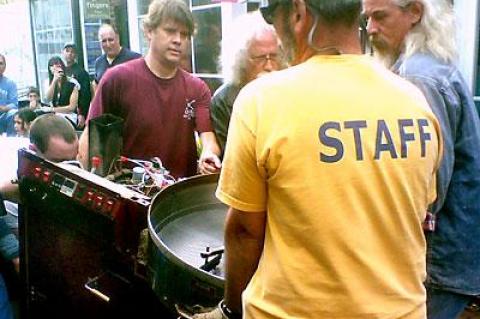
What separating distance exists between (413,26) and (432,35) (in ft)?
0.19

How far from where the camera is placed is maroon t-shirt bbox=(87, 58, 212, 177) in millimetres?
2146


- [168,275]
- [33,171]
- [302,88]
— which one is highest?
[302,88]

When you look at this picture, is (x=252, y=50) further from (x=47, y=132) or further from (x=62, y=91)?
(x=62, y=91)

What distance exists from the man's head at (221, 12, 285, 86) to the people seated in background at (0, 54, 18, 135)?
394 cm

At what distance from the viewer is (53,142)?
1.80m

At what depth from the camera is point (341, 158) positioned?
0.83 meters

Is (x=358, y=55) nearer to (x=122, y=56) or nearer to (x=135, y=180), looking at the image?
(x=135, y=180)

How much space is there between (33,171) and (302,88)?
1.22 metres

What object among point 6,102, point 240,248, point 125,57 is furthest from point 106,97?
point 6,102

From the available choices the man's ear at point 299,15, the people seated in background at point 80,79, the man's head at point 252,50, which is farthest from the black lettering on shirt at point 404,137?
the people seated in background at point 80,79

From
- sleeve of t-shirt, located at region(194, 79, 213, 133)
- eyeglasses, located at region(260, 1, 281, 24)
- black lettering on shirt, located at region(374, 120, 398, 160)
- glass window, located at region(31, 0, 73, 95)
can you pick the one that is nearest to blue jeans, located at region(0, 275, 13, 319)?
sleeve of t-shirt, located at region(194, 79, 213, 133)

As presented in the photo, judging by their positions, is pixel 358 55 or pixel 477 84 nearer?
pixel 358 55

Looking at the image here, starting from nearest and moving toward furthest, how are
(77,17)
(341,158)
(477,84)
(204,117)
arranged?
(341,158) → (204,117) → (477,84) → (77,17)

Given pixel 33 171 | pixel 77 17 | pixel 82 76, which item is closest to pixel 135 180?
pixel 33 171
